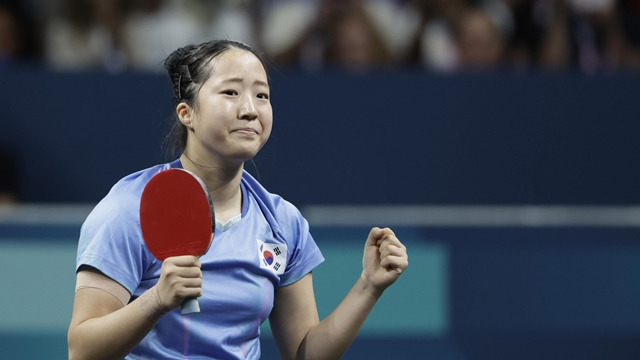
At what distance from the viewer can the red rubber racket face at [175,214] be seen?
2393mm

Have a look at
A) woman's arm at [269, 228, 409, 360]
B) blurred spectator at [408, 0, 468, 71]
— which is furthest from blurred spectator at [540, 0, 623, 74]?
woman's arm at [269, 228, 409, 360]

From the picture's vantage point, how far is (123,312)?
236cm

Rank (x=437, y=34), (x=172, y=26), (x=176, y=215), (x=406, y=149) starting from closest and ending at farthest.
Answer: (x=176, y=215) → (x=406, y=149) → (x=437, y=34) → (x=172, y=26)

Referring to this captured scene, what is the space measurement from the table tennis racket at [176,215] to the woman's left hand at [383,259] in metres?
0.52

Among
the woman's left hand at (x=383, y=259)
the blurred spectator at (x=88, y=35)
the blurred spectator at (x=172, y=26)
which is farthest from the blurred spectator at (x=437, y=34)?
the woman's left hand at (x=383, y=259)

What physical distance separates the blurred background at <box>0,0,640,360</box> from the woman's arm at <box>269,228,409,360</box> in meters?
1.49

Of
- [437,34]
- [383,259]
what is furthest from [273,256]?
[437,34]

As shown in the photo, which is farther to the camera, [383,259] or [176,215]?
[383,259]

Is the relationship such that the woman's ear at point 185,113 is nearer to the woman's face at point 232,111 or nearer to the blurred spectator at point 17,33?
the woman's face at point 232,111

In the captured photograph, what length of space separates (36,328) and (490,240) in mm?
1972

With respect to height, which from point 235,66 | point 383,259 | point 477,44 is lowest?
point 383,259

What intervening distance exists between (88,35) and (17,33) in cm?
40

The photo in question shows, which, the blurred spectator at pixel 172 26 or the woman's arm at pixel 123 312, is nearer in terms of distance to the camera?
the woman's arm at pixel 123 312

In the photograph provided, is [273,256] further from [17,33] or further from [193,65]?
[17,33]
